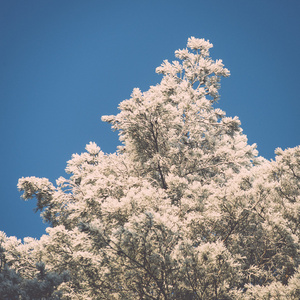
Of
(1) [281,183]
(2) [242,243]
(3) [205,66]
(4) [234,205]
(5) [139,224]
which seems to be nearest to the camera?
(5) [139,224]

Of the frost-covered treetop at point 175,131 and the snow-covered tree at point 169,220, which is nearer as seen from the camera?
the snow-covered tree at point 169,220

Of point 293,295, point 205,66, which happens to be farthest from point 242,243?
→ point 205,66

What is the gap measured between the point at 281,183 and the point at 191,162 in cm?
329

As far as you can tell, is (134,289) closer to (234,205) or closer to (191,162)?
(234,205)

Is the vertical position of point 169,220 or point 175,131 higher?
point 175,131

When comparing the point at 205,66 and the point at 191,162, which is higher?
the point at 205,66

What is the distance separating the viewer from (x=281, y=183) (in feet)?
28.9

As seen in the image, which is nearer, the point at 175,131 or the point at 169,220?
the point at 169,220

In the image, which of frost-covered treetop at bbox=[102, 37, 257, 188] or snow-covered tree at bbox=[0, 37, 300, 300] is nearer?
snow-covered tree at bbox=[0, 37, 300, 300]

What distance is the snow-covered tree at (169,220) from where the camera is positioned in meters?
6.08

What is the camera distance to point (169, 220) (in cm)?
657

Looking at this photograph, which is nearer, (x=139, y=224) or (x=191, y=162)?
(x=139, y=224)

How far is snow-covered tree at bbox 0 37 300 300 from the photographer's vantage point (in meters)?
6.08

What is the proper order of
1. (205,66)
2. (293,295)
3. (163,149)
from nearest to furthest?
(293,295) → (163,149) → (205,66)
